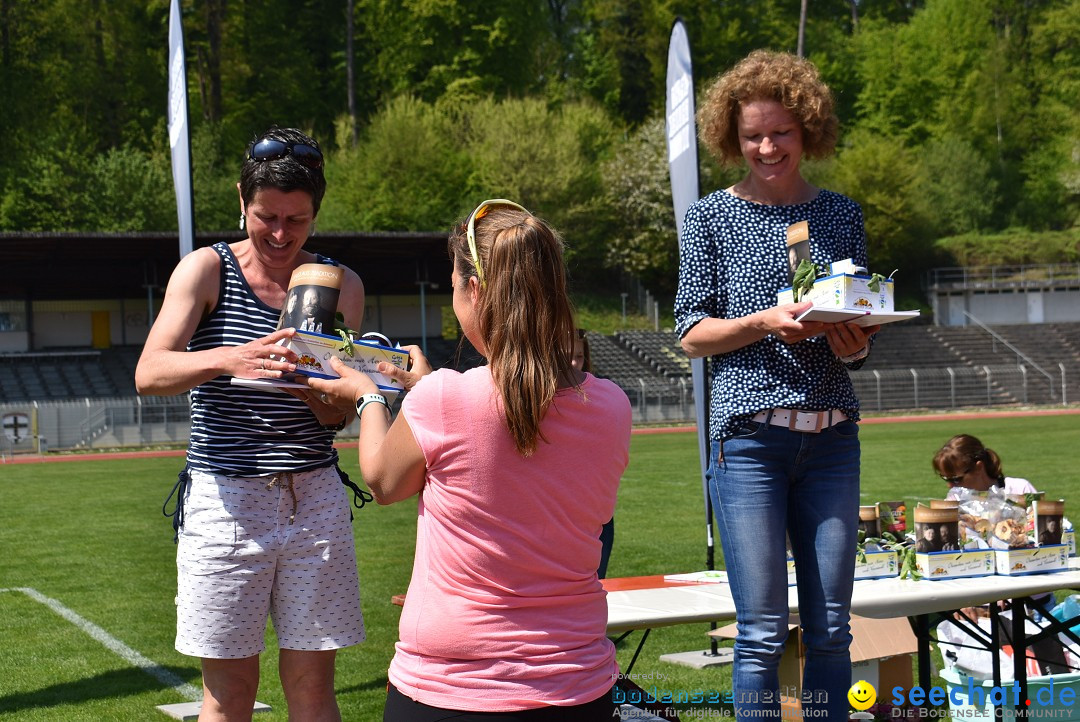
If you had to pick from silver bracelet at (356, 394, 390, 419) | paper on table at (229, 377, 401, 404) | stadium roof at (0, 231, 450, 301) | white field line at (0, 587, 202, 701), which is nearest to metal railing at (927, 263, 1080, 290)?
stadium roof at (0, 231, 450, 301)

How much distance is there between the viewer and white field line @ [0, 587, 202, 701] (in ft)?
20.5

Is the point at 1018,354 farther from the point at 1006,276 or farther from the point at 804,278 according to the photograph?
the point at 804,278

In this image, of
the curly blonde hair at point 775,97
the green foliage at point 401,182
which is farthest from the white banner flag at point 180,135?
the green foliage at point 401,182

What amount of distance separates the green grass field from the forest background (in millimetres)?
28300

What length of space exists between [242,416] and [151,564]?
8.17m

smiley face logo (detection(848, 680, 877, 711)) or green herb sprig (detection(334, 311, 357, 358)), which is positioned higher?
green herb sprig (detection(334, 311, 357, 358))

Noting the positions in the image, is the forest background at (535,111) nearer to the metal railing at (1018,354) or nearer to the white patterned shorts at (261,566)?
the metal railing at (1018,354)

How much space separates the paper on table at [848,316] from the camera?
3223 mm

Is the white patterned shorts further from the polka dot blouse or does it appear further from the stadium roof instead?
the stadium roof

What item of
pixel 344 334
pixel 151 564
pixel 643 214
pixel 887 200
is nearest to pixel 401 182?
pixel 643 214

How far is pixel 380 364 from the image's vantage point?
302 centimetres

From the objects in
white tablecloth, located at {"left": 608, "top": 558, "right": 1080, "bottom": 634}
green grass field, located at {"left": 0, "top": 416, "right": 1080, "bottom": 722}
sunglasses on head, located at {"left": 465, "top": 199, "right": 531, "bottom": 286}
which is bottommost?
green grass field, located at {"left": 0, "top": 416, "right": 1080, "bottom": 722}

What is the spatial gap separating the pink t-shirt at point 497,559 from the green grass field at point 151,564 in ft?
11.8

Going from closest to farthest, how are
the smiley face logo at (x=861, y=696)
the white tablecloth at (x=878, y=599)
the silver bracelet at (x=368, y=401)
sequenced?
the silver bracelet at (x=368, y=401), the white tablecloth at (x=878, y=599), the smiley face logo at (x=861, y=696)
